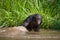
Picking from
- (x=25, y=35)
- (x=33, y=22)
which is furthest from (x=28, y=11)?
(x=25, y=35)

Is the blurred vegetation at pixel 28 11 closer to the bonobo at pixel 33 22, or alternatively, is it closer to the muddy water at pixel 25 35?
the bonobo at pixel 33 22

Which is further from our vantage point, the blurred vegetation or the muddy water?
the blurred vegetation

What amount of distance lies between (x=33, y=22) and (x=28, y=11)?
952 mm

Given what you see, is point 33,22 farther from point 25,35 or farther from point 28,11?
point 25,35

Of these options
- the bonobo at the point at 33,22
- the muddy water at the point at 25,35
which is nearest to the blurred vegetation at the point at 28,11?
the bonobo at the point at 33,22

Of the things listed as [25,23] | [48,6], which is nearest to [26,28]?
[25,23]

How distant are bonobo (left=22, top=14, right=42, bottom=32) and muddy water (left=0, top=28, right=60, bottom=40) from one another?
352 millimetres

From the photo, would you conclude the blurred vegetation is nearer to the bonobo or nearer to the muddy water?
the bonobo

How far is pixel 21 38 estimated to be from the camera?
9.48 metres

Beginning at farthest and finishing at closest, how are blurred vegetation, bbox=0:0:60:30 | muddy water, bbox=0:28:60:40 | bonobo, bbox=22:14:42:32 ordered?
blurred vegetation, bbox=0:0:60:30, bonobo, bbox=22:14:42:32, muddy water, bbox=0:28:60:40

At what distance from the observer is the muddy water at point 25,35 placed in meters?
9.54

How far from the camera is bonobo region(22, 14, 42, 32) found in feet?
36.8

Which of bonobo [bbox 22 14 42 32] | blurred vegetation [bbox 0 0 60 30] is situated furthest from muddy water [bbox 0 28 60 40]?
blurred vegetation [bbox 0 0 60 30]

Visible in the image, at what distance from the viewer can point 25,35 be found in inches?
394
